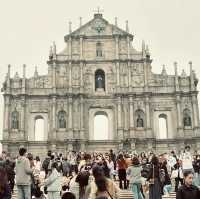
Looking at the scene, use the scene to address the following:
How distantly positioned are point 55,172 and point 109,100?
29597mm

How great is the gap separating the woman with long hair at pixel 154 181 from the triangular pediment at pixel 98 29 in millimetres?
32526

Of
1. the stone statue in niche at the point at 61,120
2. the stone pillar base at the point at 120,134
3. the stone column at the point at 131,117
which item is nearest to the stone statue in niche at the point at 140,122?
the stone column at the point at 131,117

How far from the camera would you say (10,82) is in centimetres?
4309

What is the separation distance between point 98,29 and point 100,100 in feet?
25.0

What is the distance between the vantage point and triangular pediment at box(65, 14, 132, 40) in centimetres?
4500

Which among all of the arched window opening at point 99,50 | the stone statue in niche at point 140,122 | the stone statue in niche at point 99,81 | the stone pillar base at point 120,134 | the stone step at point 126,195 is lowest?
the stone step at point 126,195

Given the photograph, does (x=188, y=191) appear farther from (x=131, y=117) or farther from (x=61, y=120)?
(x=61, y=120)

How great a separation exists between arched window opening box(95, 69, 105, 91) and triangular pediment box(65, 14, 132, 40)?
3987 millimetres

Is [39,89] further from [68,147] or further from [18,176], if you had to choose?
[18,176]

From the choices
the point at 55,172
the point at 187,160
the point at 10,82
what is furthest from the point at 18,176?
the point at 10,82

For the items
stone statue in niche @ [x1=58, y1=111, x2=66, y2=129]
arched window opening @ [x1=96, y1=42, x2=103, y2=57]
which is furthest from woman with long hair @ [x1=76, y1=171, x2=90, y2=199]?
arched window opening @ [x1=96, y1=42, x2=103, y2=57]

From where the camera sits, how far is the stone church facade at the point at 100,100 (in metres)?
41.4

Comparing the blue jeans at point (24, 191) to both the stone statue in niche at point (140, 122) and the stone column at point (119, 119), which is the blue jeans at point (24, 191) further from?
the stone statue in niche at point (140, 122)

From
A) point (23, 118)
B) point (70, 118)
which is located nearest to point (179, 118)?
point (70, 118)
